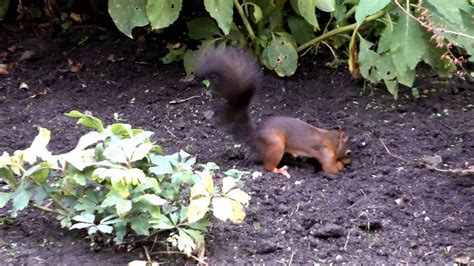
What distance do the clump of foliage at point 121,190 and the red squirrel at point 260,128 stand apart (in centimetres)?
71

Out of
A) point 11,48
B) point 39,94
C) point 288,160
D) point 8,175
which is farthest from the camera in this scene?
point 11,48

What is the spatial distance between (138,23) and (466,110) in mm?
1988

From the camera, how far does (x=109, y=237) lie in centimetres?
324

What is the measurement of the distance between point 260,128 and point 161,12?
3.16 ft

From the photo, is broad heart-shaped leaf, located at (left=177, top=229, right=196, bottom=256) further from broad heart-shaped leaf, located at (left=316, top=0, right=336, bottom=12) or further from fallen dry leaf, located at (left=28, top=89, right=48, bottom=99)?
fallen dry leaf, located at (left=28, top=89, right=48, bottom=99)

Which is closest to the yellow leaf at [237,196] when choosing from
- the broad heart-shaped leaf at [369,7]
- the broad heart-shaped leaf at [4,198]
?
the broad heart-shaped leaf at [4,198]

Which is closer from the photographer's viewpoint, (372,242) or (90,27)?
(372,242)

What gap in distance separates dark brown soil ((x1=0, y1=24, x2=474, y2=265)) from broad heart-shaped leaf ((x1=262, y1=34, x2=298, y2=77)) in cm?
10

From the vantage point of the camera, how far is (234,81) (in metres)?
3.87

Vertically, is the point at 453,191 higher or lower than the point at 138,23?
lower

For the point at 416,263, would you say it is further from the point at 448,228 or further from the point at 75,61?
the point at 75,61

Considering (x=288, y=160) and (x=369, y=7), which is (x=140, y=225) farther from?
(x=369, y=7)

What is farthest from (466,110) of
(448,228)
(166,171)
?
(166,171)

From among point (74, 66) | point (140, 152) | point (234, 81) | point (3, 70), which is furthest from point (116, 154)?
point (3, 70)
